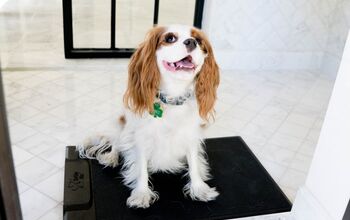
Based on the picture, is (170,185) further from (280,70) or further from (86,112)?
(280,70)

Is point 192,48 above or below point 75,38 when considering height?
above

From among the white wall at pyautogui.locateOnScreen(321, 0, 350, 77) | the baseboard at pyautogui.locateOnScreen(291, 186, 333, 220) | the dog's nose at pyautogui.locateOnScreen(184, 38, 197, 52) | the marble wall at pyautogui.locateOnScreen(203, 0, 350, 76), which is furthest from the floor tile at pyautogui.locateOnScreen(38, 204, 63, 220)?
the white wall at pyautogui.locateOnScreen(321, 0, 350, 77)

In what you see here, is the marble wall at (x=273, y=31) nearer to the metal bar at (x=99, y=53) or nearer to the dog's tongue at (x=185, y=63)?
the metal bar at (x=99, y=53)

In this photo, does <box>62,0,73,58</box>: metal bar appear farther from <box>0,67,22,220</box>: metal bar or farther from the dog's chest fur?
<box>0,67,22,220</box>: metal bar

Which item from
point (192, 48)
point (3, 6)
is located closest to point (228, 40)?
point (192, 48)

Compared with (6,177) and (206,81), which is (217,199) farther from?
(6,177)

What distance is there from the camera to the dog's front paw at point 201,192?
165cm

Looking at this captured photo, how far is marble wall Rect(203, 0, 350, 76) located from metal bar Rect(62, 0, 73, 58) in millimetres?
1121

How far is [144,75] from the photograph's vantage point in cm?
144

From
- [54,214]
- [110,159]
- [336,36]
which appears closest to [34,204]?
[54,214]

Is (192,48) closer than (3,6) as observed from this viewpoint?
Yes

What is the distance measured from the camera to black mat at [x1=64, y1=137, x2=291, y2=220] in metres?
1.56

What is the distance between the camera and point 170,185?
5.67 ft

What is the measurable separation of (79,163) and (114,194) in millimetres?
290
